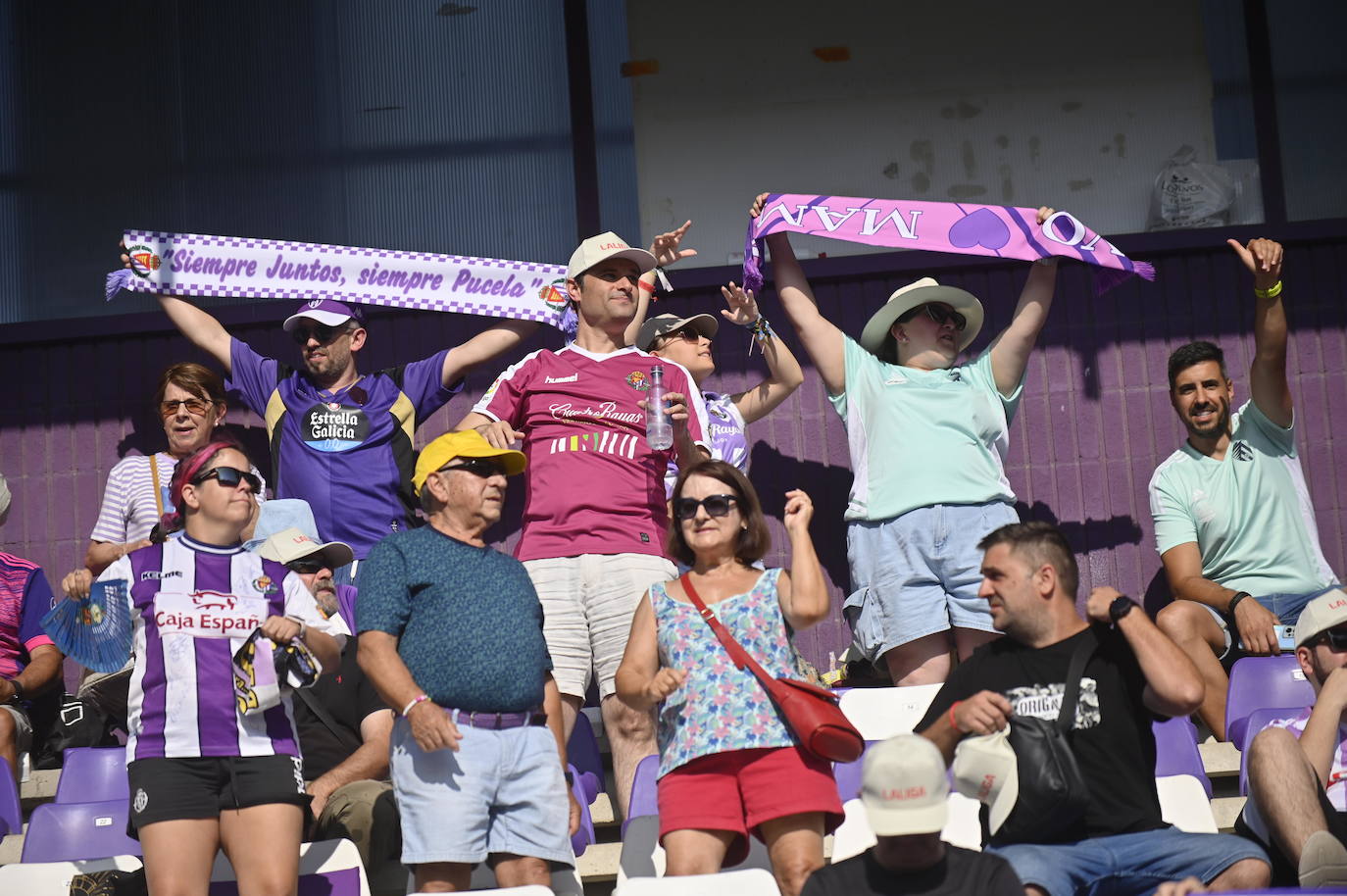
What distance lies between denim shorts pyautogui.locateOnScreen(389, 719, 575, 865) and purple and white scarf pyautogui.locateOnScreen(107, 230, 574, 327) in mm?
3042

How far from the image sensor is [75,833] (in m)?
4.88

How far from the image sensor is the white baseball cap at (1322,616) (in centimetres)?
439

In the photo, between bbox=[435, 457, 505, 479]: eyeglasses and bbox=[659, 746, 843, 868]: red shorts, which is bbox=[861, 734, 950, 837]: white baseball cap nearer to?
bbox=[659, 746, 843, 868]: red shorts

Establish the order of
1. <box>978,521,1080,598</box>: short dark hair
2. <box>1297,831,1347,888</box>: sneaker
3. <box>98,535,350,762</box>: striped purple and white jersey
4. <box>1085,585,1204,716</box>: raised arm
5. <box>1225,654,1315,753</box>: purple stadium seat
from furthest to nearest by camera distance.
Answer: <box>1225,654,1315,753</box>: purple stadium seat
<box>98,535,350,762</box>: striped purple and white jersey
<box>978,521,1080,598</box>: short dark hair
<box>1085,585,1204,716</box>: raised arm
<box>1297,831,1347,888</box>: sneaker

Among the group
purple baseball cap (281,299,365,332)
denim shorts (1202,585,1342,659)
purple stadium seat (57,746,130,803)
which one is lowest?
purple stadium seat (57,746,130,803)

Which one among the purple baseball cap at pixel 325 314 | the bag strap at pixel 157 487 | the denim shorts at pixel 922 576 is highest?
the purple baseball cap at pixel 325 314

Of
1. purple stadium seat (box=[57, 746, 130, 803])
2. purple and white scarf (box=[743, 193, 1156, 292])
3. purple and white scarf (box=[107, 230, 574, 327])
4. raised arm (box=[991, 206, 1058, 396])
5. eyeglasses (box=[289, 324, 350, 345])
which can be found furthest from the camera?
purple and white scarf (box=[107, 230, 574, 327])

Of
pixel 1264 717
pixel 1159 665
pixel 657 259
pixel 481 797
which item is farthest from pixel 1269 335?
pixel 481 797

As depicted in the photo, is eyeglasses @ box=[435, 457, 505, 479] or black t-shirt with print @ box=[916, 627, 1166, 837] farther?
eyeglasses @ box=[435, 457, 505, 479]

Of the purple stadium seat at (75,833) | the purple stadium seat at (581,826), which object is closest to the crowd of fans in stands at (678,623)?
the purple stadium seat at (581,826)

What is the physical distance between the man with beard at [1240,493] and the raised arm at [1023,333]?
23.5 inches

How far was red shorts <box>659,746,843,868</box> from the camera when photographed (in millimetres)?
3926

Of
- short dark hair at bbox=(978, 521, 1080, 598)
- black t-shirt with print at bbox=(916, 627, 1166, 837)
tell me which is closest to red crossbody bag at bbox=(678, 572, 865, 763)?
black t-shirt with print at bbox=(916, 627, 1166, 837)

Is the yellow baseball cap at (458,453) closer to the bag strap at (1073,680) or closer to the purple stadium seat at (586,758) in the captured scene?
the purple stadium seat at (586,758)
